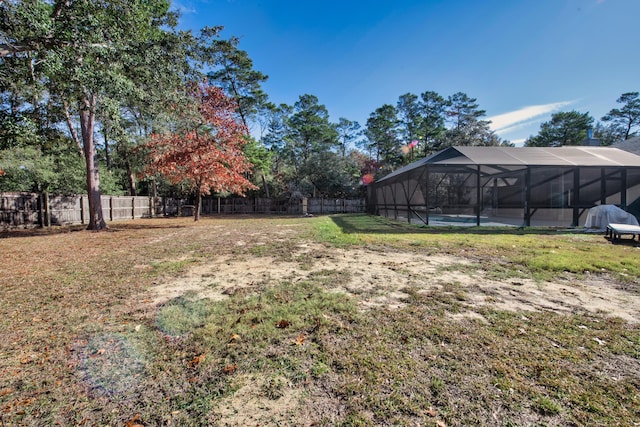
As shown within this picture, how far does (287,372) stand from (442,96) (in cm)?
3360

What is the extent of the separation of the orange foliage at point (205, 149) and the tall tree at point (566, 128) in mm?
32817

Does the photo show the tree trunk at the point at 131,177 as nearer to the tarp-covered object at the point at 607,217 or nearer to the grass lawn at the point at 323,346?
the grass lawn at the point at 323,346

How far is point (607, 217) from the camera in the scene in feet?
28.6

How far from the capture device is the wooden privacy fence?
419 inches

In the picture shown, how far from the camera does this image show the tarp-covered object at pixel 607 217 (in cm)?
858

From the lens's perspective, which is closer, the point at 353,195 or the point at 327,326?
the point at 327,326

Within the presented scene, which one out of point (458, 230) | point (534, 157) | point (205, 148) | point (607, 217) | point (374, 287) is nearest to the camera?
point (374, 287)

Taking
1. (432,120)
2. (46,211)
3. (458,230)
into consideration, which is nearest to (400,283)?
(458,230)

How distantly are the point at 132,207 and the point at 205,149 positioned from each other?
312 inches

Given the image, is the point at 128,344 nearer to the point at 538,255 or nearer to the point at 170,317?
the point at 170,317

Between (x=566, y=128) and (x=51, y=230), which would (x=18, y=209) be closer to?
(x=51, y=230)

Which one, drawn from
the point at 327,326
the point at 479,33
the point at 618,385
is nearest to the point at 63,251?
the point at 327,326

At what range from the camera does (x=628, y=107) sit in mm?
30641

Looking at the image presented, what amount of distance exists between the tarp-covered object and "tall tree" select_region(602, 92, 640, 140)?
115 feet
